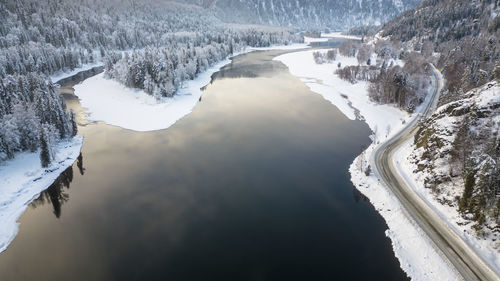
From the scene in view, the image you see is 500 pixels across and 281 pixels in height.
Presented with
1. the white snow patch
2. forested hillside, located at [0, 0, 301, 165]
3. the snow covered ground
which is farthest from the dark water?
forested hillside, located at [0, 0, 301, 165]

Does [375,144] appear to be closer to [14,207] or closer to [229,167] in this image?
[229,167]

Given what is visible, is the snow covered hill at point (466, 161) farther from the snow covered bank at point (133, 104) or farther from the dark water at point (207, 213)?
the snow covered bank at point (133, 104)

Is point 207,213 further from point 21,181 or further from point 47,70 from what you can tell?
point 47,70

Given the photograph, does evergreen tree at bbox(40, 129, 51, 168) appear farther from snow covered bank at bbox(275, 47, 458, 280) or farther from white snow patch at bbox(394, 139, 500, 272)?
white snow patch at bbox(394, 139, 500, 272)

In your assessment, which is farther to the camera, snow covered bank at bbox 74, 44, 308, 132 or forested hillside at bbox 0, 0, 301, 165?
snow covered bank at bbox 74, 44, 308, 132

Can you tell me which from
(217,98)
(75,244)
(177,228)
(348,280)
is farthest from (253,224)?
(217,98)

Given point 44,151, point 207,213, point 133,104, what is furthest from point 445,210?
point 133,104
